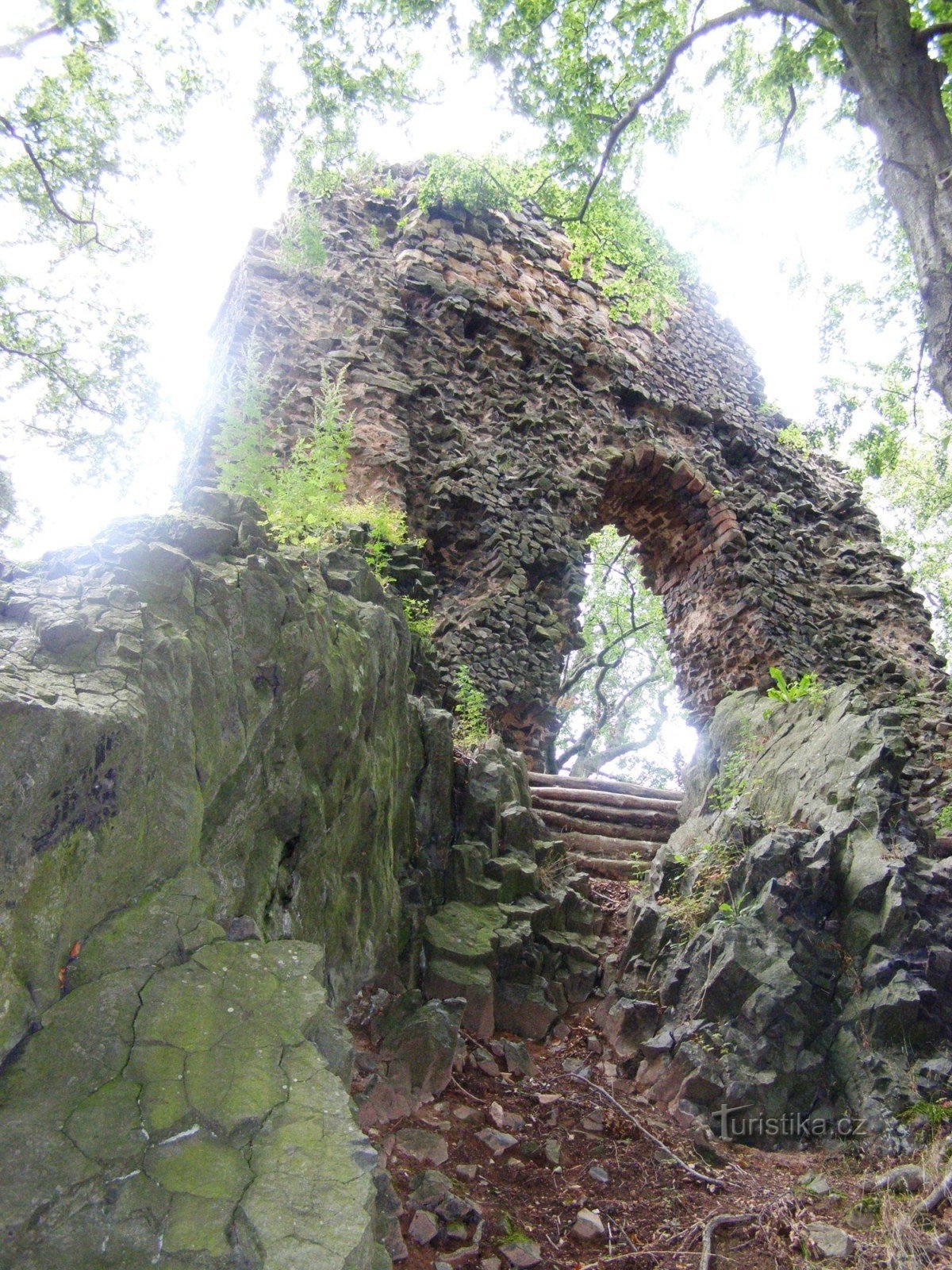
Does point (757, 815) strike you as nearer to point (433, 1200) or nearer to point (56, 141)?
point (433, 1200)

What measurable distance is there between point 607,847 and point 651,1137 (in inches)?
142

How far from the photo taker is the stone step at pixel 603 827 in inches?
280

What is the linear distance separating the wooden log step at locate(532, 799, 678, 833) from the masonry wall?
45.2 inches

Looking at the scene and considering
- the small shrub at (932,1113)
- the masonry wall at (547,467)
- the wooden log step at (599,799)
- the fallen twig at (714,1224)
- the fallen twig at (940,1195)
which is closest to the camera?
the fallen twig at (714,1224)

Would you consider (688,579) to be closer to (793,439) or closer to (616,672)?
(793,439)

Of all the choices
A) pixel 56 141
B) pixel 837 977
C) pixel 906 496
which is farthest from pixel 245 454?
pixel 906 496

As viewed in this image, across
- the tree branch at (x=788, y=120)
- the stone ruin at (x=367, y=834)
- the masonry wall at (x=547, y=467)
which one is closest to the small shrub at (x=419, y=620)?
the stone ruin at (x=367, y=834)

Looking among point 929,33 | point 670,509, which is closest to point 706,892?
point 929,33

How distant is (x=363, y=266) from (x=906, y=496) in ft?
52.7

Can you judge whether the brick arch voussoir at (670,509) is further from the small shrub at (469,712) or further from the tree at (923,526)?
the tree at (923,526)

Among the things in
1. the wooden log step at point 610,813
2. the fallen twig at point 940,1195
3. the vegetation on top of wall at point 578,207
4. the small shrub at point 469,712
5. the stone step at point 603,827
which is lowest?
the fallen twig at point 940,1195

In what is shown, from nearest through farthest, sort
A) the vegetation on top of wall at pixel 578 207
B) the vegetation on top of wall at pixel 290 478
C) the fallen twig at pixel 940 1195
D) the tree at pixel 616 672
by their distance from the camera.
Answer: the fallen twig at pixel 940 1195, the vegetation on top of wall at pixel 290 478, the vegetation on top of wall at pixel 578 207, the tree at pixel 616 672

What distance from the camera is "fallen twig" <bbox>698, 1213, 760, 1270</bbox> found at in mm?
2662

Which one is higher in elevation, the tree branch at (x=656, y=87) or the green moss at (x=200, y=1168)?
the tree branch at (x=656, y=87)
